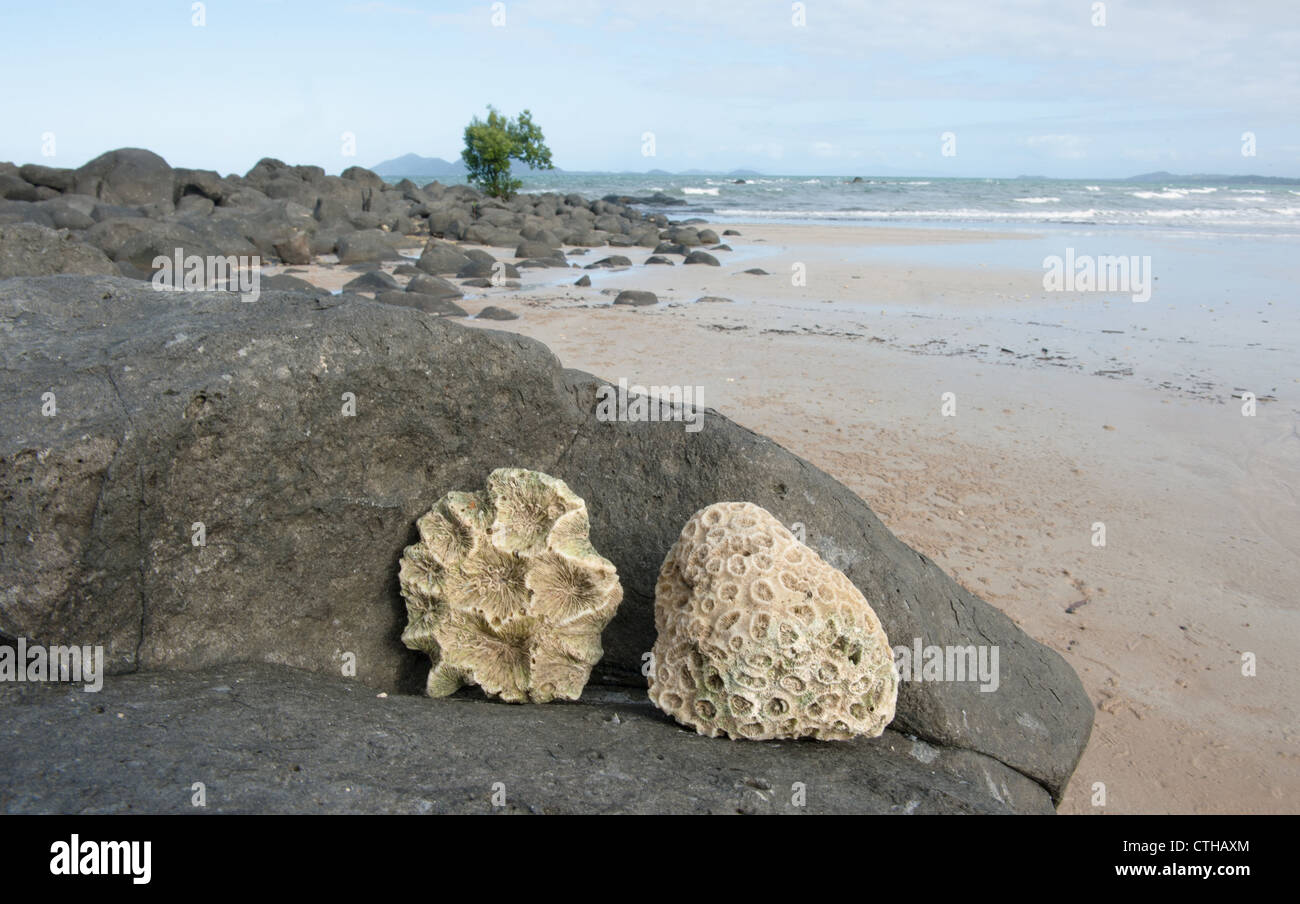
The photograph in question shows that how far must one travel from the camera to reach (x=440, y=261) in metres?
18.4

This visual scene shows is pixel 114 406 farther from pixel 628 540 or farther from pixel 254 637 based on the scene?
pixel 628 540

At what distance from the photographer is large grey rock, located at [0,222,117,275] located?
5.18 m

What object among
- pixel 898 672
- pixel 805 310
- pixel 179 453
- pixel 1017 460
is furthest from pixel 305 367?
pixel 805 310

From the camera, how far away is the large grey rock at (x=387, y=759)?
251 cm

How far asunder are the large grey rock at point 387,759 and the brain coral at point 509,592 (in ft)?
0.54

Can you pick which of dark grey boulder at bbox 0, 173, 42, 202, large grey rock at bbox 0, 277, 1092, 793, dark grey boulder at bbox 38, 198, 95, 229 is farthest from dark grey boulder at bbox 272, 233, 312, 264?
large grey rock at bbox 0, 277, 1092, 793

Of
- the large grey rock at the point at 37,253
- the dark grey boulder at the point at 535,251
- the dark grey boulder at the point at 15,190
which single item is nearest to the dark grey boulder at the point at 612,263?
the dark grey boulder at the point at 535,251

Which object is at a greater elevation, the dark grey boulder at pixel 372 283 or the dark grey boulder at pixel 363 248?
the dark grey boulder at pixel 363 248

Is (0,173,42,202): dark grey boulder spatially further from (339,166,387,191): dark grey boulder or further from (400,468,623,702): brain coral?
(400,468,623,702): brain coral

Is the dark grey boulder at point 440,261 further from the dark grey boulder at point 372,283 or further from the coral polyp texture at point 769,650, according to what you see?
the coral polyp texture at point 769,650

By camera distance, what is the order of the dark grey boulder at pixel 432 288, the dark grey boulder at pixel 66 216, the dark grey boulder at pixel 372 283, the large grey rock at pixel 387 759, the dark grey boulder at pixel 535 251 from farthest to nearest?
1. the dark grey boulder at pixel 535 251
2. the dark grey boulder at pixel 66 216
3. the dark grey boulder at pixel 432 288
4. the dark grey boulder at pixel 372 283
5. the large grey rock at pixel 387 759

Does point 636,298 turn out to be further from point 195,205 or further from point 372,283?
point 195,205

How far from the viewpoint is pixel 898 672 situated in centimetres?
366

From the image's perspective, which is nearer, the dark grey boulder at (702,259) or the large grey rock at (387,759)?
the large grey rock at (387,759)
